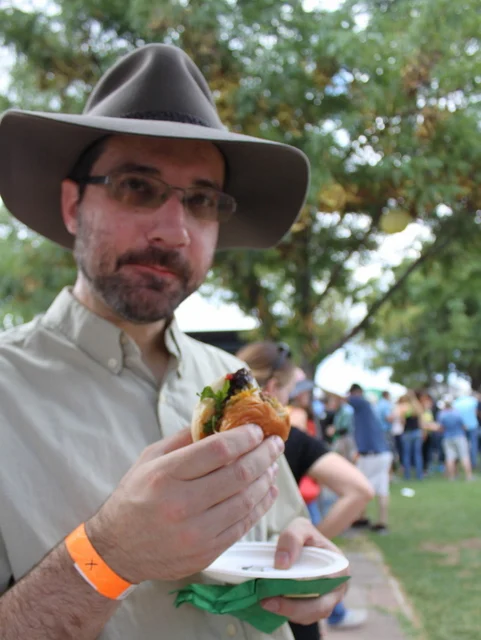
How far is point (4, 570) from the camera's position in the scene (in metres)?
1.43

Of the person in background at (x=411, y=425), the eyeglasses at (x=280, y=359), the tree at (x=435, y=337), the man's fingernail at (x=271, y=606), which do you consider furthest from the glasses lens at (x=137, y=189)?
the person in background at (x=411, y=425)

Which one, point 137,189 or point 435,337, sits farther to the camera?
point 435,337

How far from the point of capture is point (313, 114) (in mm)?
5926

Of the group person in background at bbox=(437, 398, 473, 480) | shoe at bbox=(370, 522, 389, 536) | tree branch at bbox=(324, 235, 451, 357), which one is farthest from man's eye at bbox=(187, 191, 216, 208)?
person in background at bbox=(437, 398, 473, 480)

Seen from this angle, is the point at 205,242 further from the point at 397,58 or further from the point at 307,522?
the point at 397,58

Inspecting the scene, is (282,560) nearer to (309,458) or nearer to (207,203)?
(207,203)

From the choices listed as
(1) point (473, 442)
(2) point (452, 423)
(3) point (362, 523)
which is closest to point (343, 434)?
(3) point (362, 523)

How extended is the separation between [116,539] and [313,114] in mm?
5319

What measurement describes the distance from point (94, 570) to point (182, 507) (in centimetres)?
25

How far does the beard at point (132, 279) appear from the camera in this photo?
1.74 metres

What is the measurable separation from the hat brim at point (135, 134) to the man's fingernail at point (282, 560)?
1.14m

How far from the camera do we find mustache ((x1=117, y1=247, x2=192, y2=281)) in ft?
5.67

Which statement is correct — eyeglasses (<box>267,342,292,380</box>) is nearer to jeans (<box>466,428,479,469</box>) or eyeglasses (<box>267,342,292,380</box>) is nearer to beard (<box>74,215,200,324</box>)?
beard (<box>74,215,200,324</box>)

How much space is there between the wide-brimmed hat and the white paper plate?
1.10 m
